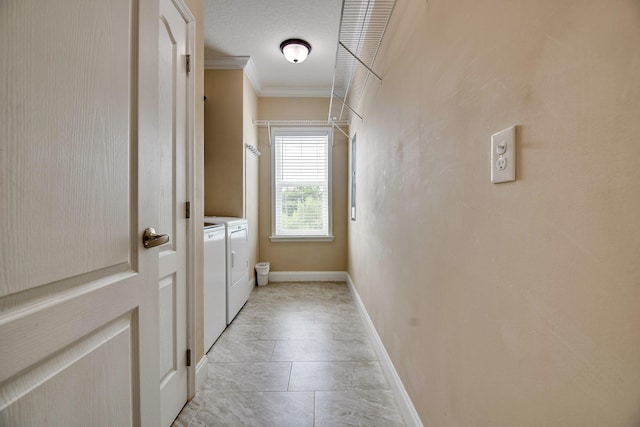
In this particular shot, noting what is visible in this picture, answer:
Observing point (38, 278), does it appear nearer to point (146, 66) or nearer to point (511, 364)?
point (146, 66)

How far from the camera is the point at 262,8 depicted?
2.40m

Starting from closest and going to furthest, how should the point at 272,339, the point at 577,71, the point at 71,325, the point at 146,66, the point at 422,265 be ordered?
1. the point at 577,71
2. the point at 71,325
3. the point at 146,66
4. the point at 422,265
5. the point at 272,339

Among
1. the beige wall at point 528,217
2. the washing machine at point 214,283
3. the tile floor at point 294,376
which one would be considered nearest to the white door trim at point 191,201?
the tile floor at point 294,376

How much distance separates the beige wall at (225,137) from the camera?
130 inches

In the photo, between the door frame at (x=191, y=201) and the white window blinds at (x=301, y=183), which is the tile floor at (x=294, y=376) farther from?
the white window blinds at (x=301, y=183)

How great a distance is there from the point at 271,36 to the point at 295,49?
0.25 m

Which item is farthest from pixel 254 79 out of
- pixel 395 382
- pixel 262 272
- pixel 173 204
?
pixel 395 382

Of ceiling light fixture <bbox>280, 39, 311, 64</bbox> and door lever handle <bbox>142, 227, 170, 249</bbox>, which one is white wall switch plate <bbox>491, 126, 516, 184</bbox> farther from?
ceiling light fixture <bbox>280, 39, 311, 64</bbox>

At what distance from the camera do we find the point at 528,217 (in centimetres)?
61

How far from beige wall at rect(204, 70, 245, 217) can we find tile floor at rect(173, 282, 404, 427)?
4.19 feet

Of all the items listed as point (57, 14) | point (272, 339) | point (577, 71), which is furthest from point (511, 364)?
point (272, 339)

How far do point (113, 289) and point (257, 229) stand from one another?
3386 millimetres

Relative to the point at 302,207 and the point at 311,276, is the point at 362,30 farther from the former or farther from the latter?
the point at 311,276

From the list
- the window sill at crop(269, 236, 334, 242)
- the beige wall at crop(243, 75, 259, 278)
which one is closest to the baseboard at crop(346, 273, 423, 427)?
the window sill at crop(269, 236, 334, 242)
